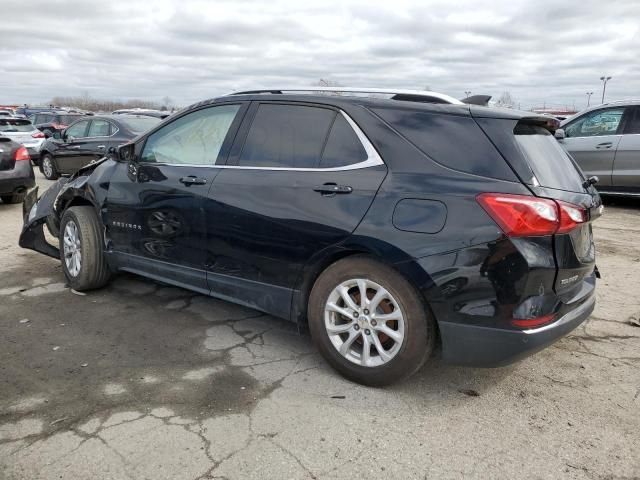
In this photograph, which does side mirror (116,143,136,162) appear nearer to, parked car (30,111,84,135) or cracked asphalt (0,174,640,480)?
cracked asphalt (0,174,640,480)

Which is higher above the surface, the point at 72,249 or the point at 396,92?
the point at 396,92

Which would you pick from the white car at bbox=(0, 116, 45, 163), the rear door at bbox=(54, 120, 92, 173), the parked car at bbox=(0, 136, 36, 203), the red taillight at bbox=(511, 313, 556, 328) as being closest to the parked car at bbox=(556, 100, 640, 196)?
the red taillight at bbox=(511, 313, 556, 328)

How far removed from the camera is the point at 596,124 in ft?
31.3

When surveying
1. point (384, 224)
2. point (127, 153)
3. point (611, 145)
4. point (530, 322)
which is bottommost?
point (530, 322)

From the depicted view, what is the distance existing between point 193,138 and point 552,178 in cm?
249

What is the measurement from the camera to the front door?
381 cm

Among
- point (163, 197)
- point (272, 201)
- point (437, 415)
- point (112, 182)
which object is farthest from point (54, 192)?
point (437, 415)

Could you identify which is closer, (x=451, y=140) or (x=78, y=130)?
(x=451, y=140)

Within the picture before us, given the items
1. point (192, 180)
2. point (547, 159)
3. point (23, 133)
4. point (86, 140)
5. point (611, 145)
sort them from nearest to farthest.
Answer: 1. point (547, 159)
2. point (192, 180)
3. point (611, 145)
4. point (86, 140)
5. point (23, 133)

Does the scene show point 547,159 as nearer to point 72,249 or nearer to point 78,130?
point 72,249

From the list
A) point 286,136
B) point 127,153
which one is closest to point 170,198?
point 127,153

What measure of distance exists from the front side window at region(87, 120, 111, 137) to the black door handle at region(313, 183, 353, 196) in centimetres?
996

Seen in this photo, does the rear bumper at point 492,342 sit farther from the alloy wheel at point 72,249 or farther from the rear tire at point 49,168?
the rear tire at point 49,168

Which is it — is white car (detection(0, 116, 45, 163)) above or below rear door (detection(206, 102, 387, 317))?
below
